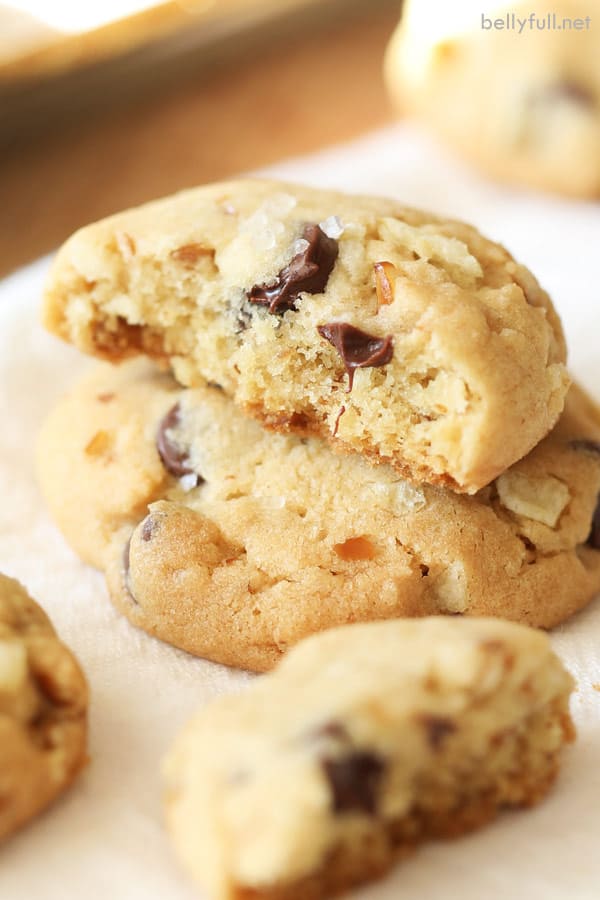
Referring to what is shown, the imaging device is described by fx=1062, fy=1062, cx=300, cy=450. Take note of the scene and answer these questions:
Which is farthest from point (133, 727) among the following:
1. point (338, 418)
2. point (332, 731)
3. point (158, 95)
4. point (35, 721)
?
point (158, 95)

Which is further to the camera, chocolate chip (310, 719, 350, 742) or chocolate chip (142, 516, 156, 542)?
chocolate chip (142, 516, 156, 542)

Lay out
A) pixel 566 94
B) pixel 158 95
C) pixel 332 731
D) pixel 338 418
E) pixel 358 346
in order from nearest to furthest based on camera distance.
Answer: pixel 332 731 < pixel 358 346 < pixel 338 418 < pixel 566 94 < pixel 158 95

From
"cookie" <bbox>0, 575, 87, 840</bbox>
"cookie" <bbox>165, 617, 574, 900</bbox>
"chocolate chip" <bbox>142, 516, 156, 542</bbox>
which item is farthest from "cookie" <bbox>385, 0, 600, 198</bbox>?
"cookie" <bbox>0, 575, 87, 840</bbox>

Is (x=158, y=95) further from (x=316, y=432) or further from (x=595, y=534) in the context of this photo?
(x=595, y=534)

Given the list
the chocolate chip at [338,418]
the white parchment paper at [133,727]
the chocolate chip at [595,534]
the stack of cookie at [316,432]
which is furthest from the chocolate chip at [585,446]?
the chocolate chip at [338,418]

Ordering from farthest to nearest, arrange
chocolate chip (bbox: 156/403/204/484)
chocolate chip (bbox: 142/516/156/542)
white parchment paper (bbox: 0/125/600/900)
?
chocolate chip (bbox: 156/403/204/484) < chocolate chip (bbox: 142/516/156/542) < white parchment paper (bbox: 0/125/600/900)

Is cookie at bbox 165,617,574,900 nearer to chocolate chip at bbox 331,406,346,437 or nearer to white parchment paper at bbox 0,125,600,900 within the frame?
white parchment paper at bbox 0,125,600,900

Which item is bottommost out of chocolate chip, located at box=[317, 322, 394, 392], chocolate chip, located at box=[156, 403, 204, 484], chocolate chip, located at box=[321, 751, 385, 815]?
chocolate chip, located at box=[156, 403, 204, 484]
